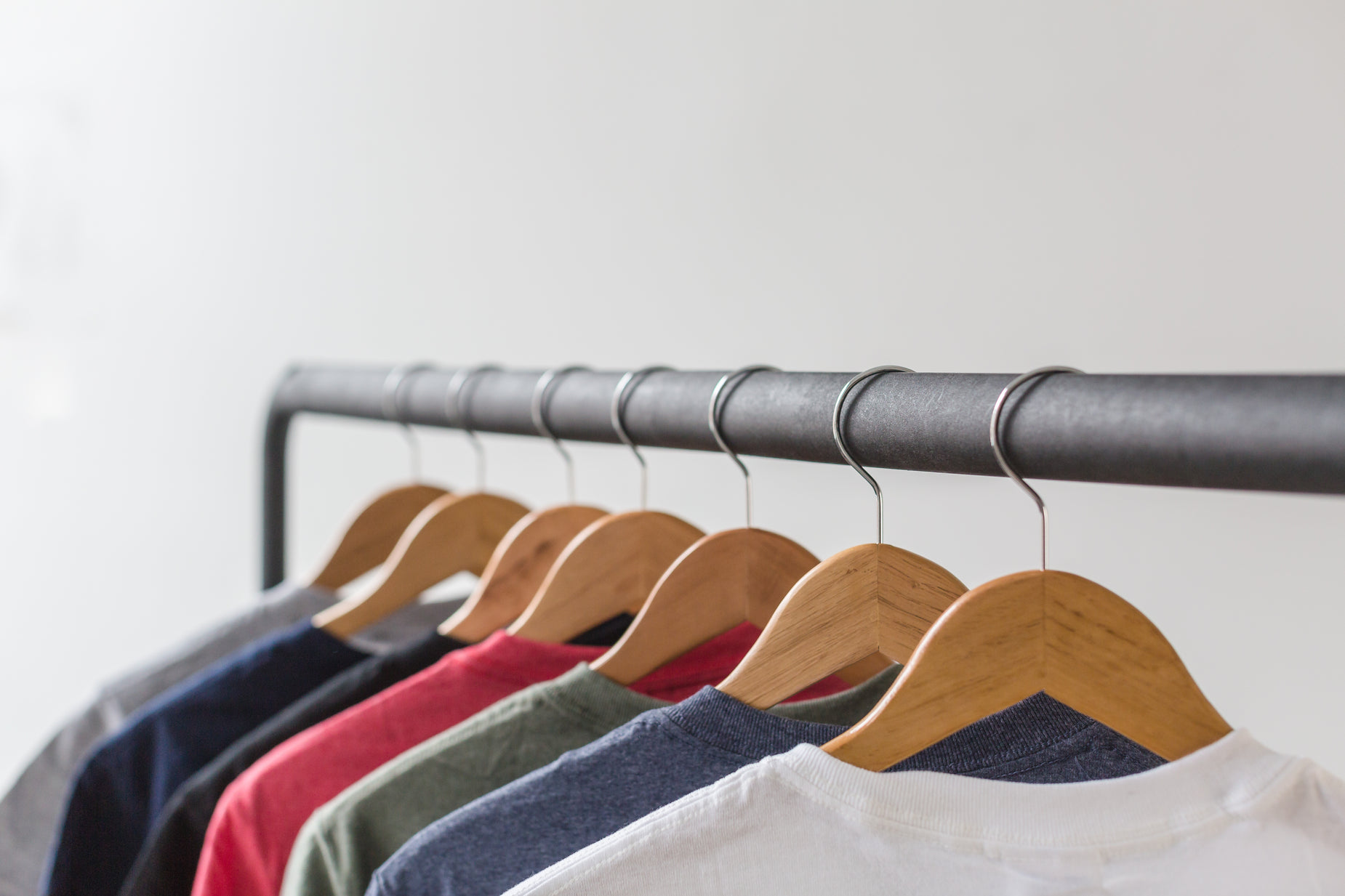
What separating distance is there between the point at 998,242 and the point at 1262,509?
0.34 meters

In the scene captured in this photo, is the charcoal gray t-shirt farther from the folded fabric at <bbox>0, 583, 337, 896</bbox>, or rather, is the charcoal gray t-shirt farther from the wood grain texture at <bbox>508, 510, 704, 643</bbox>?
the folded fabric at <bbox>0, 583, 337, 896</bbox>

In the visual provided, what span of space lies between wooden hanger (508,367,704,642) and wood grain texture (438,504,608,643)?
0.07 metres

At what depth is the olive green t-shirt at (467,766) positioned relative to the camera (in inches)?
22.2

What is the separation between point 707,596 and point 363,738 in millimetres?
231

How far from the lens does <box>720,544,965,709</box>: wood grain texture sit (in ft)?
1.55

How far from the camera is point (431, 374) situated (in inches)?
33.1

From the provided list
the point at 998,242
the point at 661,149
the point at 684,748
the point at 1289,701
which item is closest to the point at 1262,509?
the point at 1289,701

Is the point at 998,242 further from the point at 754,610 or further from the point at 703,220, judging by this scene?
the point at 754,610

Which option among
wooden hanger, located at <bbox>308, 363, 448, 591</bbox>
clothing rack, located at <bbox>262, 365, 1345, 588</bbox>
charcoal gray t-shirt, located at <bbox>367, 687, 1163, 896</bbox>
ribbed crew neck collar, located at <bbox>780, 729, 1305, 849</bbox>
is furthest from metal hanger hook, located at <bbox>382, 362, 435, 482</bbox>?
ribbed crew neck collar, located at <bbox>780, 729, 1305, 849</bbox>

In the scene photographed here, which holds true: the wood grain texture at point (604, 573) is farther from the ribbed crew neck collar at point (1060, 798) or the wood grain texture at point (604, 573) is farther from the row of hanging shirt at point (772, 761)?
the ribbed crew neck collar at point (1060, 798)

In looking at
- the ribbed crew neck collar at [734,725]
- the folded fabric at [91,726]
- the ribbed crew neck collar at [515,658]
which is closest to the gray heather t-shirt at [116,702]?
the folded fabric at [91,726]

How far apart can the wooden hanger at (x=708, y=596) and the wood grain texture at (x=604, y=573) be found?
0.28ft

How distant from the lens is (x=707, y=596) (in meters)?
0.58

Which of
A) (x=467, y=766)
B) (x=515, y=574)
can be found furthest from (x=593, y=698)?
(x=515, y=574)
